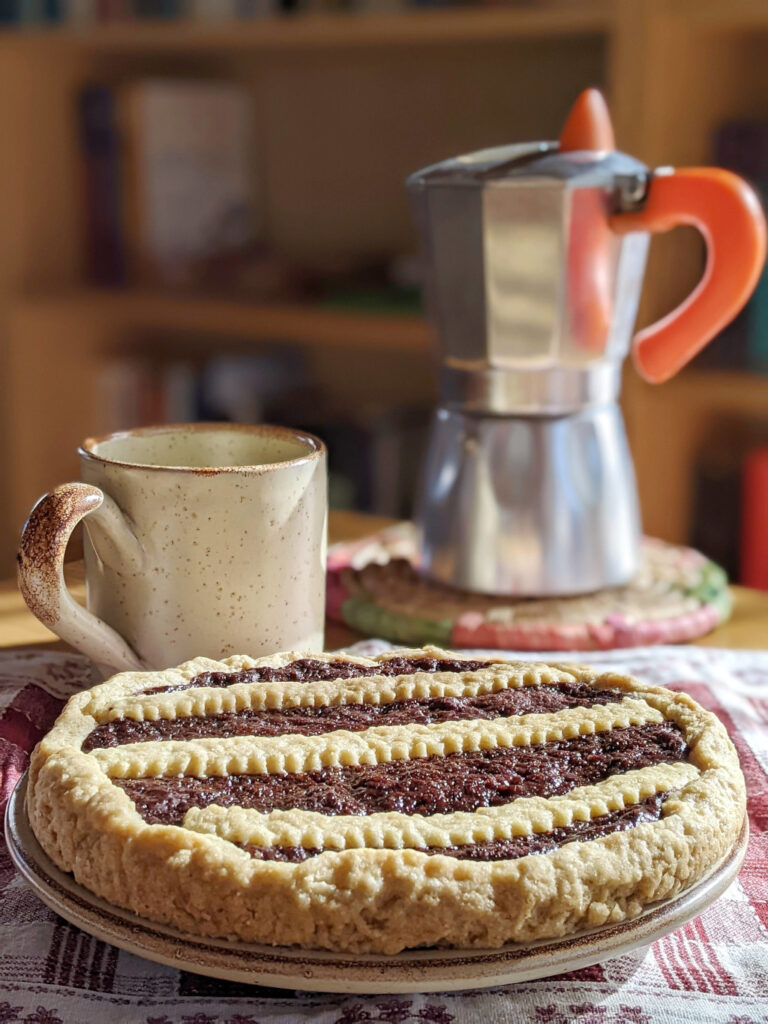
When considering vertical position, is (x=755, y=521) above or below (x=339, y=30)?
below

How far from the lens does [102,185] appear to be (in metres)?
2.10

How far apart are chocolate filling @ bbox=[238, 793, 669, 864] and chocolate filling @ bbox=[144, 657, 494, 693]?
0.14 m

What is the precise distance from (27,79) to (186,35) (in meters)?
0.33

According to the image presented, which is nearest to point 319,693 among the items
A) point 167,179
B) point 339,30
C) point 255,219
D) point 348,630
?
point 348,630

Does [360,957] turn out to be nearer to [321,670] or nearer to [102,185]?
[321,670]

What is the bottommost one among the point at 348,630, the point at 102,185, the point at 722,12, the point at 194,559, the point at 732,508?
the point at 732,508

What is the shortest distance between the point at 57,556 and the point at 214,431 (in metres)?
0.18

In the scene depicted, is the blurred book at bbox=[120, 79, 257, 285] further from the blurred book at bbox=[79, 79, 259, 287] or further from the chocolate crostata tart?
the chocolate crostata tart

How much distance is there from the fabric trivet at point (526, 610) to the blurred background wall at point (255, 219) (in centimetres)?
75

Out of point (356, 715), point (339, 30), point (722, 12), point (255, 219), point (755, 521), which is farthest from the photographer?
point (255, 219)

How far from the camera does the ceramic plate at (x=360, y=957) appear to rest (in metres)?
0.39

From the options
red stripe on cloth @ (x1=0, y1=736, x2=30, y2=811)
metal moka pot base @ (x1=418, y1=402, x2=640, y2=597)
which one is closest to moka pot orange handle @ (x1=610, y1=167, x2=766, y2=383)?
metal moka pot base @ (x1=418, y1=402, x2=640, y2=597)

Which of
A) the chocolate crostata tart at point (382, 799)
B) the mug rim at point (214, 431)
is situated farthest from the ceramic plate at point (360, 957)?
the mug rim at point (214, 431)

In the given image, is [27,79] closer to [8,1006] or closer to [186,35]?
[186,35]
